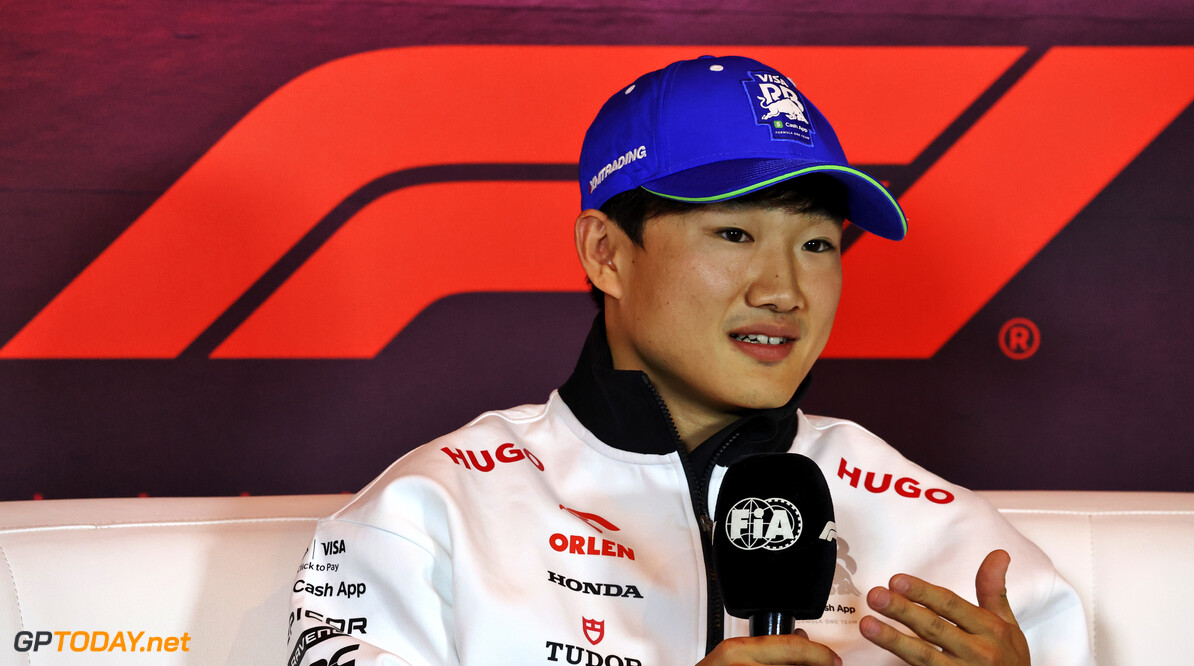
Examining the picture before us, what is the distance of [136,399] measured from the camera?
2053 millimetres

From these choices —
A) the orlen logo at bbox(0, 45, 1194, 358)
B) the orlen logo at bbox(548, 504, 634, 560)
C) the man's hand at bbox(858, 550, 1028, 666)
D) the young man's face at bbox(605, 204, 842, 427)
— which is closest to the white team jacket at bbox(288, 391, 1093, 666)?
the orlen logo at bbox(548, 504, 634, 560)

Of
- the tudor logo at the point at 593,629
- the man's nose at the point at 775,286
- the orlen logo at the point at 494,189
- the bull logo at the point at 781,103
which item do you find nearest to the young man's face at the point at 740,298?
the man's nose at the point at 775,286

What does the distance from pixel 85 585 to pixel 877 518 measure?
0.97 m

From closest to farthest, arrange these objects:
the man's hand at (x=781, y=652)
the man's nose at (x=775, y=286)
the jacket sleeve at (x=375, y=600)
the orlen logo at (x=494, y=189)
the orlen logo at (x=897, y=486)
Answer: the man's hand at (x=781, y=652)
the jacket sleeve at (x=375, y=600)
the man's nose at (x=775, y=286)
the orlen logo at (x=897, y=486)
the orlen logo at (x=494, y=189)

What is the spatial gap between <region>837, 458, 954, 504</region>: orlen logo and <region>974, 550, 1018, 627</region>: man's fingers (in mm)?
306

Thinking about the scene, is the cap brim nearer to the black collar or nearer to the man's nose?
the man's nose

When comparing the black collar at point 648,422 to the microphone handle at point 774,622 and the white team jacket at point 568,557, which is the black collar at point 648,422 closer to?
the white team jacket at point 568,557

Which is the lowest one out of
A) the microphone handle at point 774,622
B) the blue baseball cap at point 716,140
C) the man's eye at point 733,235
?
the microphone handle at point 774,622

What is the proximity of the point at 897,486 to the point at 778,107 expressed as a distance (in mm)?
496

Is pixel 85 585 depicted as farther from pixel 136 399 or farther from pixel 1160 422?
pixel 1160 422

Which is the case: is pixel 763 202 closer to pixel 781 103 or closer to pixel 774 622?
pixel 781 103

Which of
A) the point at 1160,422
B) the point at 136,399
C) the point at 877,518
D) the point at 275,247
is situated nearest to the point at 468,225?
the point at 275,247

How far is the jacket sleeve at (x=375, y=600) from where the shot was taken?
1187 millimetres

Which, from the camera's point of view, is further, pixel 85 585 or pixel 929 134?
pixel 929 134
